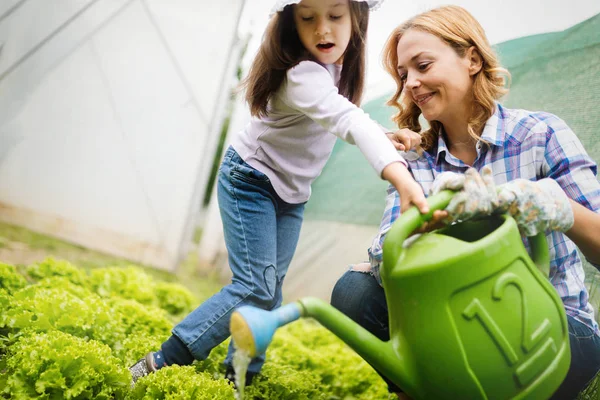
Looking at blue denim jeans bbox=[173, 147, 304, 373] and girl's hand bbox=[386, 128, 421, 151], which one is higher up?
girl's hand bbox=[386, 128, 421, 151]

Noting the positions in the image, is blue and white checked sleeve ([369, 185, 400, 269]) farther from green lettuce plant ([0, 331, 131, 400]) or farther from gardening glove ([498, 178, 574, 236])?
green lettuce plant ([0, 331, 131, 400])

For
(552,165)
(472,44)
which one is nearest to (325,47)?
(472,44)

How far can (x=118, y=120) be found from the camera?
3.56 meters

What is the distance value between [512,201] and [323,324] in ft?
1.38

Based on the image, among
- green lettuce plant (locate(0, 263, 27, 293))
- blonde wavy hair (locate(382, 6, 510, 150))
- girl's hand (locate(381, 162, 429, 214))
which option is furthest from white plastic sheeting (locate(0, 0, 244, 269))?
girl's hand (locate(381, 162, 429, 214))

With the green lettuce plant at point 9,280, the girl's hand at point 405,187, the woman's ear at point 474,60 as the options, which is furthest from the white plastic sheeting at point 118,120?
the girl's hand at point 405,187

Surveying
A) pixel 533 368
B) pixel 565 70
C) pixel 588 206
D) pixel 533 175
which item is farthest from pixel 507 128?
pixel 565 70

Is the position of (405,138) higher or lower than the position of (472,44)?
lower

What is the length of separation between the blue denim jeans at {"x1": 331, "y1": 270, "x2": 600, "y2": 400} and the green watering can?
21cm

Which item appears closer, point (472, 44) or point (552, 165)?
point (552, 165)

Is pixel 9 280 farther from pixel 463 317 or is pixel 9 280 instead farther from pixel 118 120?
pixel 118 120

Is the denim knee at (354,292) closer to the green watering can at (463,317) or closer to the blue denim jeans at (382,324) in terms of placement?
the blue denim jeans at (382,324)

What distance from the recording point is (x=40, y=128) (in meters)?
3.22

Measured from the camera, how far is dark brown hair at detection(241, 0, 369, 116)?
142 centimetres
